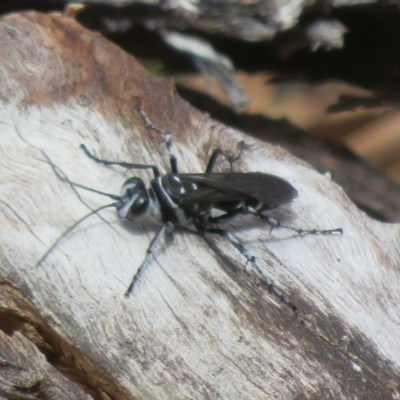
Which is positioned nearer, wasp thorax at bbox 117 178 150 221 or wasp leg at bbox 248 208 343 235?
wasp thorax at bbox 117 178 150 221

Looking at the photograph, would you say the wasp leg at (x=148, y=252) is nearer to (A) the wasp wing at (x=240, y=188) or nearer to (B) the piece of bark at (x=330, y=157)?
(A) the wasp wing at (x=240, y=188)

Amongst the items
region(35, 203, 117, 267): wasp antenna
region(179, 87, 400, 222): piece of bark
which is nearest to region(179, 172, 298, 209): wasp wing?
region(35, 203, 117, 267): wasp antenna

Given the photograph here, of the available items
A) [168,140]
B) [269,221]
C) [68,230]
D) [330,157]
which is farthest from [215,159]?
[330,157]

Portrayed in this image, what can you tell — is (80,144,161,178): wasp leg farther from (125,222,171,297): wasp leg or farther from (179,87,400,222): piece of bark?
(179,87,400,222): piece of bark

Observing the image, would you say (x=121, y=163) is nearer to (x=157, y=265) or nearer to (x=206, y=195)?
(x=206, y=195)

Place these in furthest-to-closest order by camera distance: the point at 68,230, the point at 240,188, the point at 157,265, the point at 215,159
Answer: the point at 215,159
the point at 240,188
the point at 157,265
the point at 68,230
